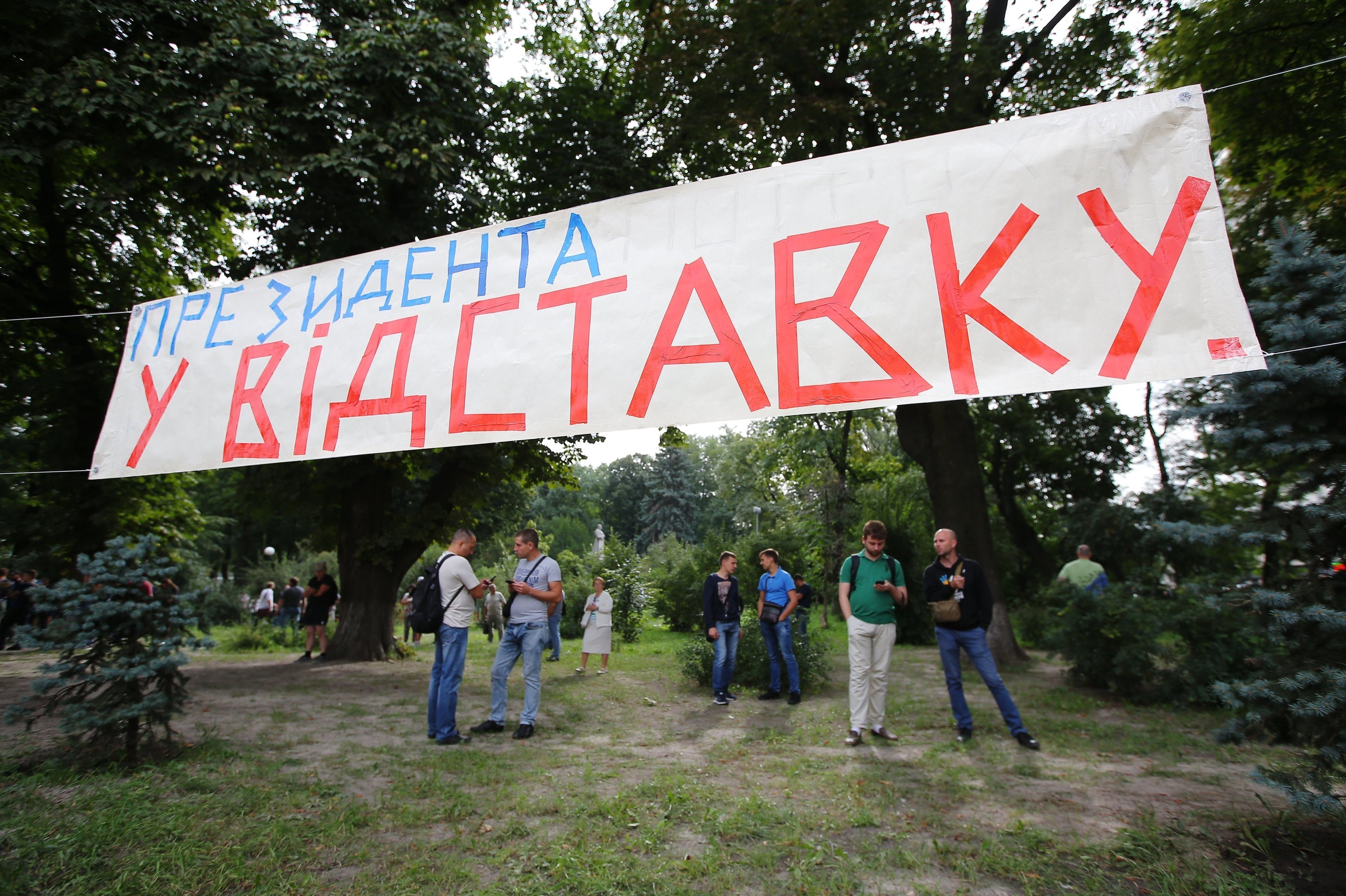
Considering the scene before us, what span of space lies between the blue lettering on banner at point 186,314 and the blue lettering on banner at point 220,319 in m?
0.10

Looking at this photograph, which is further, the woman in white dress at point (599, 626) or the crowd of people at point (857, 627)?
the woman in white dress at point (599, 626)

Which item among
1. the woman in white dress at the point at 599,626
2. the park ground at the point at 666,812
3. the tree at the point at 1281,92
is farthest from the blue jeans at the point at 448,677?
the tree at the point at 1281,92

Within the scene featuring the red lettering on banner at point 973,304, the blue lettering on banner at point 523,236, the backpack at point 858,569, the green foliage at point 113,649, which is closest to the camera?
the red lettering on banner at point 973,304

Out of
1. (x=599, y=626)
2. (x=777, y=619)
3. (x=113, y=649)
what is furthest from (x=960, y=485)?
(x=113, y=649)

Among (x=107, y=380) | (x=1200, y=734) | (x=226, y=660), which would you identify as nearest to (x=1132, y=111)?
(x=1200, y=734)

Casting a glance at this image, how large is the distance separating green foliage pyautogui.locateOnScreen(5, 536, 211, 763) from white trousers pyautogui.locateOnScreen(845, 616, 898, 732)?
5.33 metres

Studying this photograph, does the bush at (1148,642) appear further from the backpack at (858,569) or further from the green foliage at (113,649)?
the green foliage at (113,649)

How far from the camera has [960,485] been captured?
436 inches

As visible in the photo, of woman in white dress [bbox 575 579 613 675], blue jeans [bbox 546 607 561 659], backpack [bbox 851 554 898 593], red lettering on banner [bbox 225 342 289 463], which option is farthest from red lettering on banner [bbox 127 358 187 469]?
blue jeans [bbox 546 607 561 659]

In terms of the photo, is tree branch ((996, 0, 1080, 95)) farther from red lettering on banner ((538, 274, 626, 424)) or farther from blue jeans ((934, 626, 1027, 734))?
red lettering on banner ((538, 274, 626, 424))

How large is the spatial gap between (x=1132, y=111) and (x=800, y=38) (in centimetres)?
855

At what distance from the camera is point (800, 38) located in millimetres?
10188

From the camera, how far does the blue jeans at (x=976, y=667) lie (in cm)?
614

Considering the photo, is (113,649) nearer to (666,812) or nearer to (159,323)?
(159,323)
